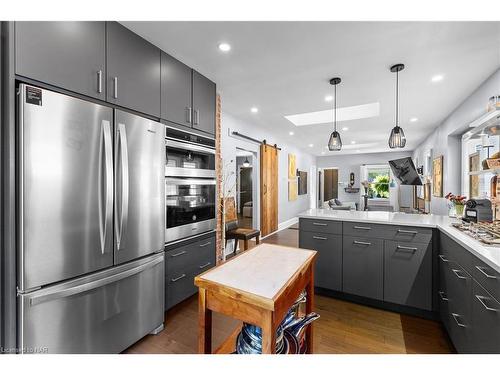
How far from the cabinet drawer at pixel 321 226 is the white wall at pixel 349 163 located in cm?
774

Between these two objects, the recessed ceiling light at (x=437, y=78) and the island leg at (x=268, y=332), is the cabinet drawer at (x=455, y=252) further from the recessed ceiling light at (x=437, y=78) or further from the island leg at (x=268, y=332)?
the recessed ceiling light at (x=437, y=78)

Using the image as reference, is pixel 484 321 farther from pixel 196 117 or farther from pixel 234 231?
pixel 234 231

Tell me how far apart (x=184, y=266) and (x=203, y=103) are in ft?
5.80

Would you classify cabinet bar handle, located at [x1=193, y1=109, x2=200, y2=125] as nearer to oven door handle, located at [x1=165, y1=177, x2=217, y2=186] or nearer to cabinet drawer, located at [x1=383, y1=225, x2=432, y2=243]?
oven door handle, located at [x1=165, y1=177, x2=217, y2=186]

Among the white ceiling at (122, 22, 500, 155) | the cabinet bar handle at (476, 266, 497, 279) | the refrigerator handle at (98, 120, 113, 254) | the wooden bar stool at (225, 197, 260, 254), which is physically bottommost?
the wooden bar stool at (225, 197, 260, 254)

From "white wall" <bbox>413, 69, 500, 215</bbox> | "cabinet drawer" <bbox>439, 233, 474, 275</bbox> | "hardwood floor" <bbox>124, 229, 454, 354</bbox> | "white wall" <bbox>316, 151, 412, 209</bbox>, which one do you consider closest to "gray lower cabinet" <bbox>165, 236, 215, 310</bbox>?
"hardwood floor" <bbox>124, 229, 454, 354</bbox>

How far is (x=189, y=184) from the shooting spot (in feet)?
7.77

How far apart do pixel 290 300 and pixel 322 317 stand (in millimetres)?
1503

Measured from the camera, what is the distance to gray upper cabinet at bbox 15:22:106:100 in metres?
1.27

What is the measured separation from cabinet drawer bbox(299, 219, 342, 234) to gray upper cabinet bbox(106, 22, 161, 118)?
1926mm

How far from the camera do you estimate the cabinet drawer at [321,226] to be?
8.39ft

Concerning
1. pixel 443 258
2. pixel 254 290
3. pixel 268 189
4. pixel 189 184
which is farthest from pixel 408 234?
pixel 268 189
